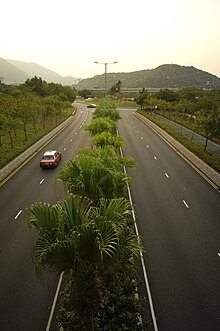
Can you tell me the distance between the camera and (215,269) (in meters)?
12.8

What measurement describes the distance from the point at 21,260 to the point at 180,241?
796 cm

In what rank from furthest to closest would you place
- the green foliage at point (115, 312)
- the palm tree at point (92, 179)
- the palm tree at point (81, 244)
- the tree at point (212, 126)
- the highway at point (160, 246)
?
1. the tree at point (212, 126)
2. the palm tree at point (92, 179)
3. the highway at point (160, 246)
4. the green foliage at point (115, 312)
5. the palm tree at point (81, 244)

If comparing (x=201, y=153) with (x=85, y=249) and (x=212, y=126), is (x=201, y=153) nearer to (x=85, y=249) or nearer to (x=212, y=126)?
(x=212, y=126)

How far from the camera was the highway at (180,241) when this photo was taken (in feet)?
34.8

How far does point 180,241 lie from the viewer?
48.9 ft

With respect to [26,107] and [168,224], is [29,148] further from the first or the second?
[168,224]

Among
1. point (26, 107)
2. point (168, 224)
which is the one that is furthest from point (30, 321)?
point (26, 107)

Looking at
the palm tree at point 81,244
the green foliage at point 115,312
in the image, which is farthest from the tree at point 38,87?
the palm tree at point 81,244

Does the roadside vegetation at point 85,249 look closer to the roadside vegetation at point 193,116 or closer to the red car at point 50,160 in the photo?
the red car at point 50,160

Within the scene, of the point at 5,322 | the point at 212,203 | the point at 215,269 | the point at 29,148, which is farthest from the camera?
the point at 29,148

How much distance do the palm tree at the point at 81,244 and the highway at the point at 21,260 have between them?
1742 millimetres

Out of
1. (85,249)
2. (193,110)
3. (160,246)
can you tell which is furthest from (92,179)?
(193,110)

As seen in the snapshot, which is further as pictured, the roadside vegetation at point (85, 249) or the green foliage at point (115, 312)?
the green foliage at point (115, 312)

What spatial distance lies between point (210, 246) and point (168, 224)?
272cm
